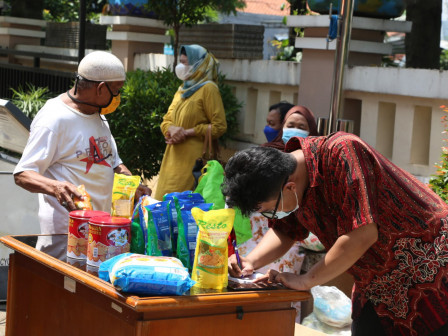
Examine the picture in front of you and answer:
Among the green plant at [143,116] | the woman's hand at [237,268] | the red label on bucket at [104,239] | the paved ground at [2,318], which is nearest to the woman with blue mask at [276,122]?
the green plant at [143,116]

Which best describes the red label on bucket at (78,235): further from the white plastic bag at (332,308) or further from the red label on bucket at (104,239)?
the white plastic bag at (332,308)

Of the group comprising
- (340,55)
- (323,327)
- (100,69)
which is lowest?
(323,327)

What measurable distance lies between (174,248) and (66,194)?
26.5 inches

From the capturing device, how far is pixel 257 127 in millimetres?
6473

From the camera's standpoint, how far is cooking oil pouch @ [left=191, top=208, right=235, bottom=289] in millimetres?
2594

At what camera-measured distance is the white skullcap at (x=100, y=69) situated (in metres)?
3.61

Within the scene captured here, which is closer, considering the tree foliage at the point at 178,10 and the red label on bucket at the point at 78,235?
the red label on bucket at the point at 78,235

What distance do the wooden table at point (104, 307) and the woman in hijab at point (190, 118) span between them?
8.79 ft

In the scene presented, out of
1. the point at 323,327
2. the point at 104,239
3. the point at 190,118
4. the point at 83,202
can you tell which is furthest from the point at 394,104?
the point at 104,239

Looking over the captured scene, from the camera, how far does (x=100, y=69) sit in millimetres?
3607

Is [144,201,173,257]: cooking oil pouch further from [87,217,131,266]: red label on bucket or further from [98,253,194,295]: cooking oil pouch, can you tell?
[98,253,194,295]: cooking oil pouch

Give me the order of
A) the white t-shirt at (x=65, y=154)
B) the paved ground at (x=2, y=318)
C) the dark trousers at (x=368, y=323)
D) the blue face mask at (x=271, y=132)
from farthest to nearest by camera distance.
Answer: the blue face mask at (x=271, y=132) → the paved ground at (x=2, y=318) → the white t-shirt at (x=65, y=154) → the dark trousers at (x=368, y=323)

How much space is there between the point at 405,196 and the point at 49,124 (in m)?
1.79

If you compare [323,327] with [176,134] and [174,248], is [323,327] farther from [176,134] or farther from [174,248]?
[176,134]
